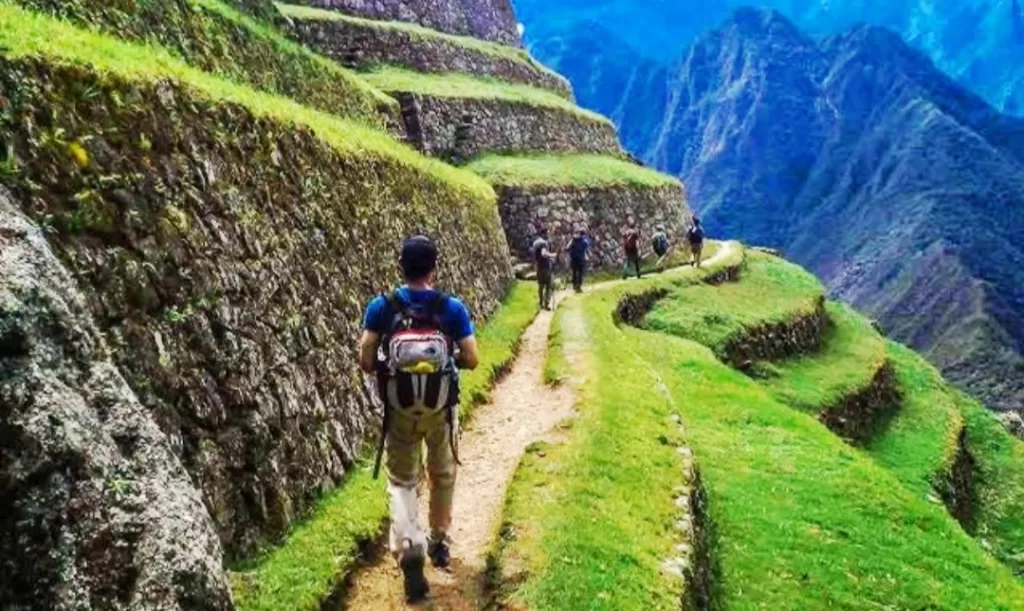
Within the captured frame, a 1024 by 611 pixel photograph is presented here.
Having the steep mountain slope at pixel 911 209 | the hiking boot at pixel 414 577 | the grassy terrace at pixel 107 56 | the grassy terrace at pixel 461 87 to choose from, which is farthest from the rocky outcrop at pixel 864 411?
the steep mountain slope at pixel 911 209

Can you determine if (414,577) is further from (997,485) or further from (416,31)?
(416,31)

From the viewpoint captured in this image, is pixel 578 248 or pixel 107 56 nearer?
pixel 107 56

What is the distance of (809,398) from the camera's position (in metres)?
33.8

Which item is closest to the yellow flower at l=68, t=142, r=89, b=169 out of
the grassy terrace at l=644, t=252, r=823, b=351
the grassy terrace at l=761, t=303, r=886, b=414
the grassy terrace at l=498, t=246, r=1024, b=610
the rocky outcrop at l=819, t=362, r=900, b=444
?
the grassy terrace at l=498, t=246, r=1024, b=610

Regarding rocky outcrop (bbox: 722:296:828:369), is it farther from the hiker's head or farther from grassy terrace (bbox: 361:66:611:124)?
the hiker's head

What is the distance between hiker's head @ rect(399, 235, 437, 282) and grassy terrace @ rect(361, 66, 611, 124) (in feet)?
120

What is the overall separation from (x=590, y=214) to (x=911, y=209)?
121 metres

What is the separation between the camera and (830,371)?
40.0m

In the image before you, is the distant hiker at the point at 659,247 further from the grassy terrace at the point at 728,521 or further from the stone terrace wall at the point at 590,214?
the grassy terrace at the point at 728,521

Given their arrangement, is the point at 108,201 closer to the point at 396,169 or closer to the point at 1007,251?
the point at 396,169

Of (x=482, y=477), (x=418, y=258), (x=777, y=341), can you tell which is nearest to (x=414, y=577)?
(x=418, y=258)

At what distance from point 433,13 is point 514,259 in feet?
79.0

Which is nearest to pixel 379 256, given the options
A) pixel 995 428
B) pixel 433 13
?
pixel 995 428

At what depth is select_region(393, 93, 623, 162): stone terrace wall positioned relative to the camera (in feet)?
147
